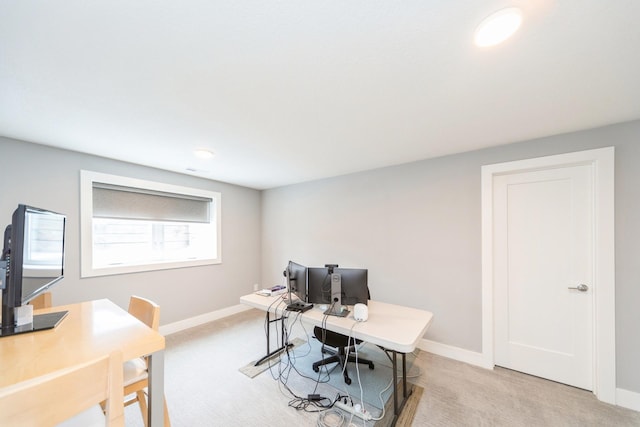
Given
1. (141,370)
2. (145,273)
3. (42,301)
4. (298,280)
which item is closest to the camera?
(141,370)

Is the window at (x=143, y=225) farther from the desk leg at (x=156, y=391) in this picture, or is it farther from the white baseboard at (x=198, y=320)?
the desk leg at (x=156, y=391)

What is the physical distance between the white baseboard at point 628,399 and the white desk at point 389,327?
5.26ft

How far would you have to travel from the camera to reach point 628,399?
1887 mm

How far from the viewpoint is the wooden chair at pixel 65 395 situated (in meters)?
0.55

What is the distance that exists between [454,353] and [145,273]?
3930 mm

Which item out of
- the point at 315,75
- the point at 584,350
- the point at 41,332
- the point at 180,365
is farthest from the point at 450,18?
the point at 180,365

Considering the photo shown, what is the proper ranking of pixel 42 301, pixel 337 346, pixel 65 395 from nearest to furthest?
pixel 65 395, pixel 42 301, pixel 337 346

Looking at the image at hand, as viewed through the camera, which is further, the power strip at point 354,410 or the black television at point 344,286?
the black television at point 344,286

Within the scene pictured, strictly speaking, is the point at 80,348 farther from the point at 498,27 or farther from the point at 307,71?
the point at 498,27

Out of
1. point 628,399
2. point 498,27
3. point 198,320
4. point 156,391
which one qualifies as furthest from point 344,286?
point 198,320

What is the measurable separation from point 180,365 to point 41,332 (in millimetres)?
1662

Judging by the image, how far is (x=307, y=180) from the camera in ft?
13.0

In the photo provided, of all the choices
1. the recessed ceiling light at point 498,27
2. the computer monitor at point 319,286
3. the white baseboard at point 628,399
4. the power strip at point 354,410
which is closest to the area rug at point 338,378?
the power strip at point 354,410

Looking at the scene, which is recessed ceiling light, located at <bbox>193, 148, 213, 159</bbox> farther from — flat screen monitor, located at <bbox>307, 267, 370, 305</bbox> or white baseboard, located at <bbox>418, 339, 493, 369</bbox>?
white baseboard, located at <bbox>418, 339, 493, 369</bbox>
